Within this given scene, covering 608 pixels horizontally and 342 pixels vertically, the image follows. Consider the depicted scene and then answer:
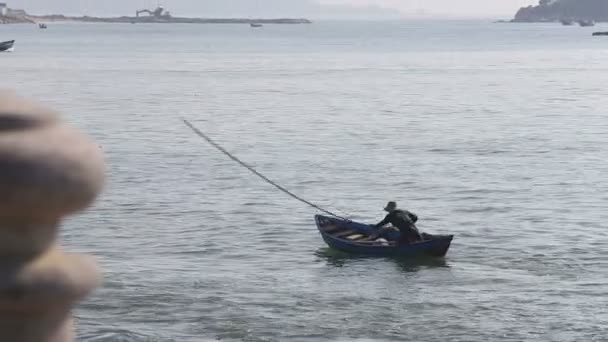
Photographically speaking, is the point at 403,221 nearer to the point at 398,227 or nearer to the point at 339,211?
the point at 398,227

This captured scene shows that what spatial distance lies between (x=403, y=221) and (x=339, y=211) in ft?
33.4

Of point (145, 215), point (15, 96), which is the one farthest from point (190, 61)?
point (15, 96)

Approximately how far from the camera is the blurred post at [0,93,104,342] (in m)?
1.96

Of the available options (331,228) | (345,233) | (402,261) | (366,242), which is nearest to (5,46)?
(331,228)

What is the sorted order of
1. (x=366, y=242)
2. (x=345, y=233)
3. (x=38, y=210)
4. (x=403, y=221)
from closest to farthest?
(x=38, y=210), (x=403, y=221), (x=366, y=242), (x=345, y=233)

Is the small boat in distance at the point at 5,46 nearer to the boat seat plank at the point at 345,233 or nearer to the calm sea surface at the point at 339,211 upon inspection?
the calm sea surface at the point at 339,211

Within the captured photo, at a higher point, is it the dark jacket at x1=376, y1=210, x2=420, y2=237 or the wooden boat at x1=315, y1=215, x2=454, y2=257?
the dark jacket at x1=376, y1=210, x2=420, y2=237

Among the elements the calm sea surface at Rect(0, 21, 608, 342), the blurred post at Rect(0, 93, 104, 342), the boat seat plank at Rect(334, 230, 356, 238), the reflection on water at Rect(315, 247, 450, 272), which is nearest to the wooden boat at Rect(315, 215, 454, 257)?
the boat seat plank at Rect(334, 230, 356, 238)

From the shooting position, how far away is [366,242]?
30.3m

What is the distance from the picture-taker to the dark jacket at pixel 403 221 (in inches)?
1150

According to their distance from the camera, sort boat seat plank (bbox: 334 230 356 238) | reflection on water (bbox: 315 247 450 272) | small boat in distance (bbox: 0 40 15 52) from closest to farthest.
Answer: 1. reflection on water (bbox: 315 247 450 272)
2. boat seat plank (bbox: 334 230 356 238)
3. small boat in distance (bbox: 0 40 15 52)

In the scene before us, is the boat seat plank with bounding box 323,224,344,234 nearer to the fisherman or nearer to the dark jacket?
the fisherman

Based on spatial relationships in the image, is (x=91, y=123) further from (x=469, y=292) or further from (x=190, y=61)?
(x=190, y=61)

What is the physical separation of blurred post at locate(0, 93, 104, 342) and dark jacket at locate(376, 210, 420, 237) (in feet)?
89.1
